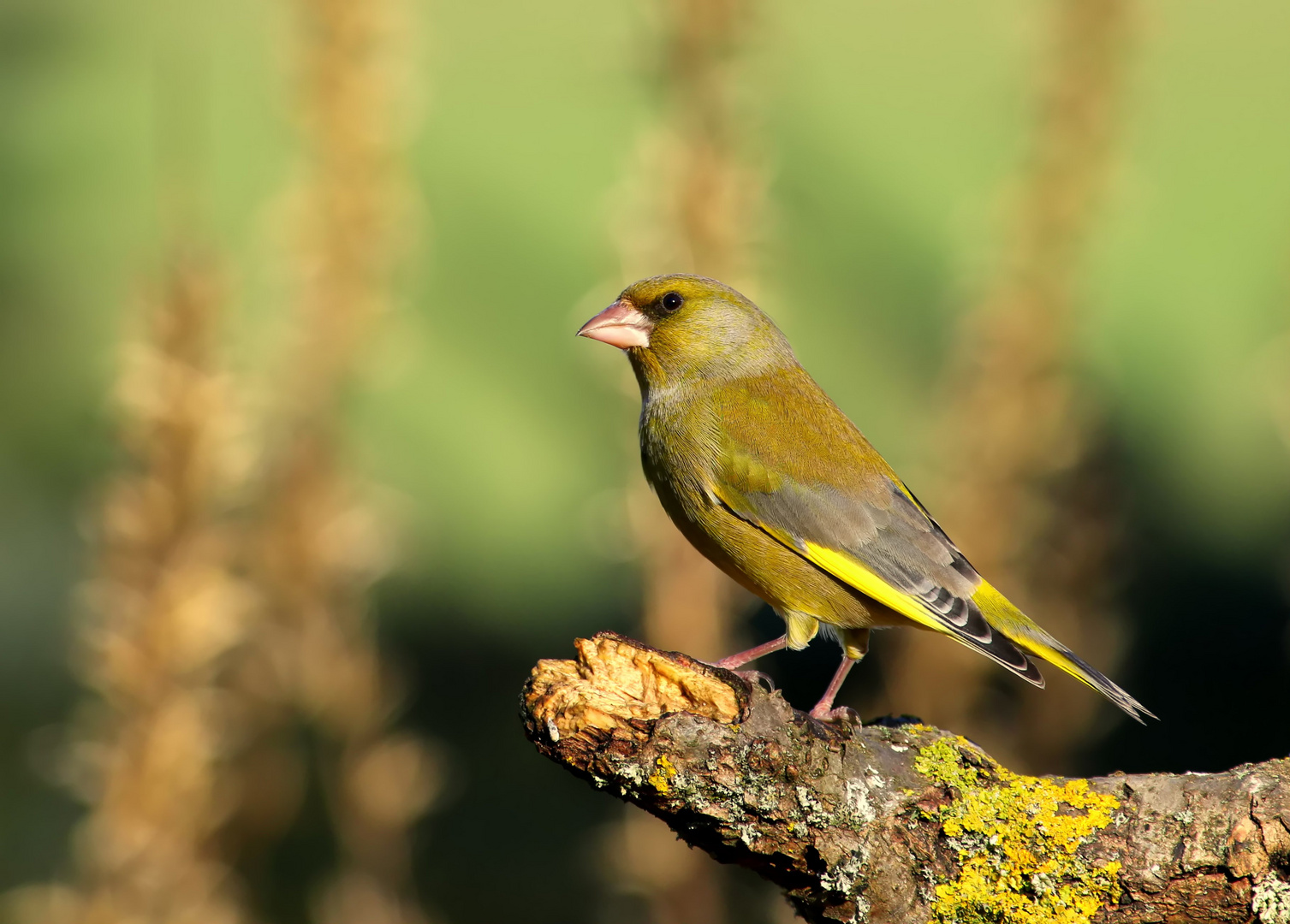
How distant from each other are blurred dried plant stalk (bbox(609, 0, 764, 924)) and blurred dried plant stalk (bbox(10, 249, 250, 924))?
4.62 ft

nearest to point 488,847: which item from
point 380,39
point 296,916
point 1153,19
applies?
point 296,916

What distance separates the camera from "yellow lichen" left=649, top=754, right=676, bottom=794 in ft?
7.41

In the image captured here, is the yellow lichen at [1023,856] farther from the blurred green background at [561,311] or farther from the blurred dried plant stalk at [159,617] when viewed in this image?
the blurred green background at [561,311]

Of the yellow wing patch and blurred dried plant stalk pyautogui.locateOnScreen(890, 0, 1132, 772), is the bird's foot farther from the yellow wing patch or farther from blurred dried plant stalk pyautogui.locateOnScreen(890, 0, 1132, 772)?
blurred dried plant stalk pyautogui.locateOnScreen(890, 0, 1132, 772)

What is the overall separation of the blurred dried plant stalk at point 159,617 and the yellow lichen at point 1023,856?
6.20ft

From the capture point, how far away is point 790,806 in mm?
2357

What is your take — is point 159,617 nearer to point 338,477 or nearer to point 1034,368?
point 338,477

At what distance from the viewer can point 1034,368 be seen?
4.52 metres

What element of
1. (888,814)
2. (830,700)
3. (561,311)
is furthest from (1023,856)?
(561,311)

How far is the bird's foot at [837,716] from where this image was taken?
256 centimetres

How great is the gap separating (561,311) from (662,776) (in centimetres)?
425

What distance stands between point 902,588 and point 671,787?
1097 mm

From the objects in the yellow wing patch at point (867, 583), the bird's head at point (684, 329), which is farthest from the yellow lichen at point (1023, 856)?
the bird's head at point (684, 329)

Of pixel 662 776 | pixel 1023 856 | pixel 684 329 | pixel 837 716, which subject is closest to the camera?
pixel 662 776
